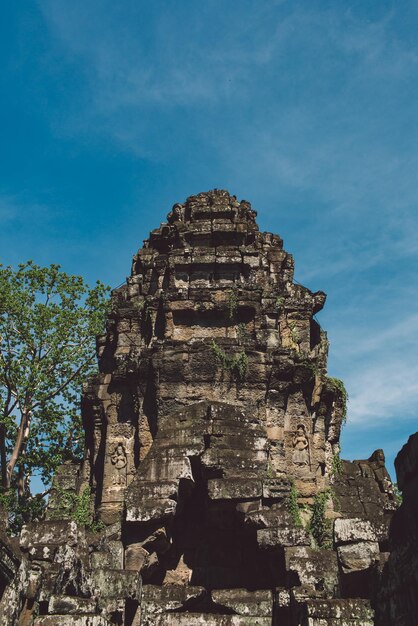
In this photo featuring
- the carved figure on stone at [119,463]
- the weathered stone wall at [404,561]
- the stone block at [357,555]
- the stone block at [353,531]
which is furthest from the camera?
the carved figure on stone at [119,463]

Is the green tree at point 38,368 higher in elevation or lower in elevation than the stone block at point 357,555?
higher

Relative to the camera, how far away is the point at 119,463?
13461 millimetres

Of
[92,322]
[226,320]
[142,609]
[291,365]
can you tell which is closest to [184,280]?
[226,320]

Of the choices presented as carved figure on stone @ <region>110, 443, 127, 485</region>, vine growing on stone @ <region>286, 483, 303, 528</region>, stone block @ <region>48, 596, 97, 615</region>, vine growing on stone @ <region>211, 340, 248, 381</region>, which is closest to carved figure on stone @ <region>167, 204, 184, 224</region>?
vine growing on stone @ <region>211, 340, 248, 381</region>

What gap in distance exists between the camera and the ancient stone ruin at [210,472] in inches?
361

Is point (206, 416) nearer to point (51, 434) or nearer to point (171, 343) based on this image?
point (171, 343)

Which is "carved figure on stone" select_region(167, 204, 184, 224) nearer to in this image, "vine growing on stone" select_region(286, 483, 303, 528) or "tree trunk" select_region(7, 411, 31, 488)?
Result: "vine growing on stone" select_region(286, 483, 303, 528)

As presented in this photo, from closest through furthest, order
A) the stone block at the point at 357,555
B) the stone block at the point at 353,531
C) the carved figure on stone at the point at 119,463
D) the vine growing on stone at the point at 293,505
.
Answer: the stone block at the point at 357,555, the stone block at the point at 353,531, the vine growing on stone at the point at 293,505, the carved figure on stone at the point at 119,463

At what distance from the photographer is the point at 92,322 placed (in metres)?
24.1

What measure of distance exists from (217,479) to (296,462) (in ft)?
8.54

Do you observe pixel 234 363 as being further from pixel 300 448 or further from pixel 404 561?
pixel 404 561

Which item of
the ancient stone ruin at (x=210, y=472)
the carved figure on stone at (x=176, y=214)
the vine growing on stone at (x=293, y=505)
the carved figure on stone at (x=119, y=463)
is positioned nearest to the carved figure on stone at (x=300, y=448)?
the ancient stone ruin at (x=210, y=472)

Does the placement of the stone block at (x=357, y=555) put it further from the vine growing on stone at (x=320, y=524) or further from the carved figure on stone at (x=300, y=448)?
the carved figure on stone at (x=300, y=448)

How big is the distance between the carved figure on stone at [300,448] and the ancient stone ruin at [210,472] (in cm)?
3
